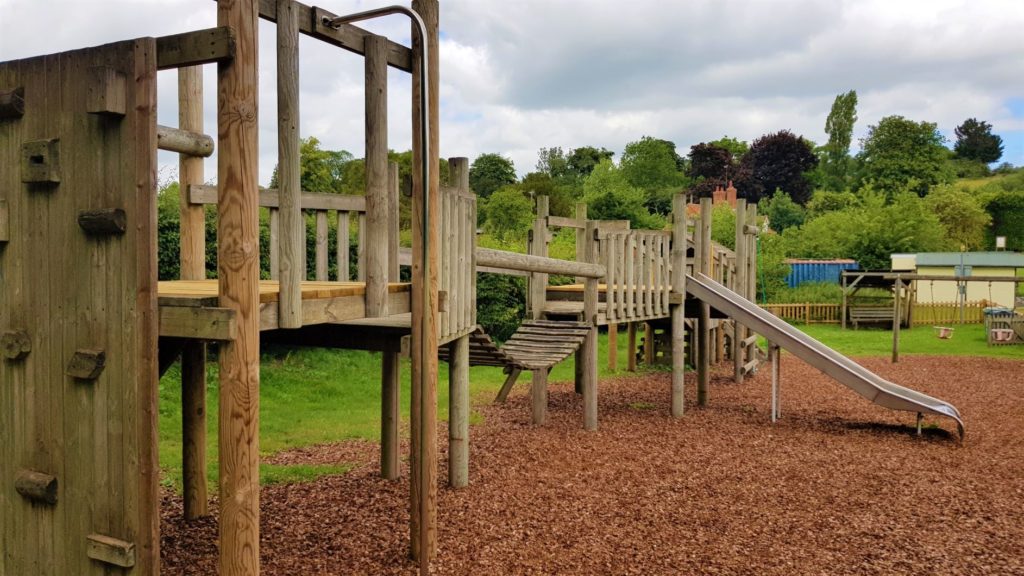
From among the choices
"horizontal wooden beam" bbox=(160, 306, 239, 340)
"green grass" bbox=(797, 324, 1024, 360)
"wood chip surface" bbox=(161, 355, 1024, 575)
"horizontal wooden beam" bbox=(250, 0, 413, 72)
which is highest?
"horizontal wooden beam" bbox=(250, 0, 413, 72)

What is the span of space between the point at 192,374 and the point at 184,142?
1730mm

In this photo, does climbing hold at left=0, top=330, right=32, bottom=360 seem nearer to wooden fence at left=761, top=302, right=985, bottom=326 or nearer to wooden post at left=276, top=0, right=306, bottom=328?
wooden post at left=276, top=0, right=306, bottom=328

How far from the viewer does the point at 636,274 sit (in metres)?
11.0

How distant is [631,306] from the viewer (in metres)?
10.7

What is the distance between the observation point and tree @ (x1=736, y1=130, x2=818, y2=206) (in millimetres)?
86669

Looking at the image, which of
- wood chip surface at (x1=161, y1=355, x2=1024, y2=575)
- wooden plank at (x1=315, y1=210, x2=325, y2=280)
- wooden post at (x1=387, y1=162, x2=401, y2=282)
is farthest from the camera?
wooden plank at (x1=315, y1=210, x2=325, y2=280)

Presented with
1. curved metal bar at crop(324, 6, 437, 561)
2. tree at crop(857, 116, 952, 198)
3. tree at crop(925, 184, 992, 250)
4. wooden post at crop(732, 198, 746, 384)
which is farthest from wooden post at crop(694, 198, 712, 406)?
tree at crop(857, 116, 952, 198)

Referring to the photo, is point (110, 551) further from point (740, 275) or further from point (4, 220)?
point (740, 275)

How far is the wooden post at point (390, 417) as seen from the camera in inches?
299

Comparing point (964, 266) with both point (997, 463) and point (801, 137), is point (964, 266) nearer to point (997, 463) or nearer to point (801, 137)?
point (997, 463)

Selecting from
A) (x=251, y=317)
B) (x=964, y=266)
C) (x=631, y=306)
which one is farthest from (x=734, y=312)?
(x=964, y=266)

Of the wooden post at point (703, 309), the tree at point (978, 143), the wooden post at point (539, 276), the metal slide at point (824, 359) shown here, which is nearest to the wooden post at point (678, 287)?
the metal slide at point (824, 359)

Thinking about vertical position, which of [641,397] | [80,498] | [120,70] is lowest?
[641,397]

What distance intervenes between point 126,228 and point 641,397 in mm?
10239
